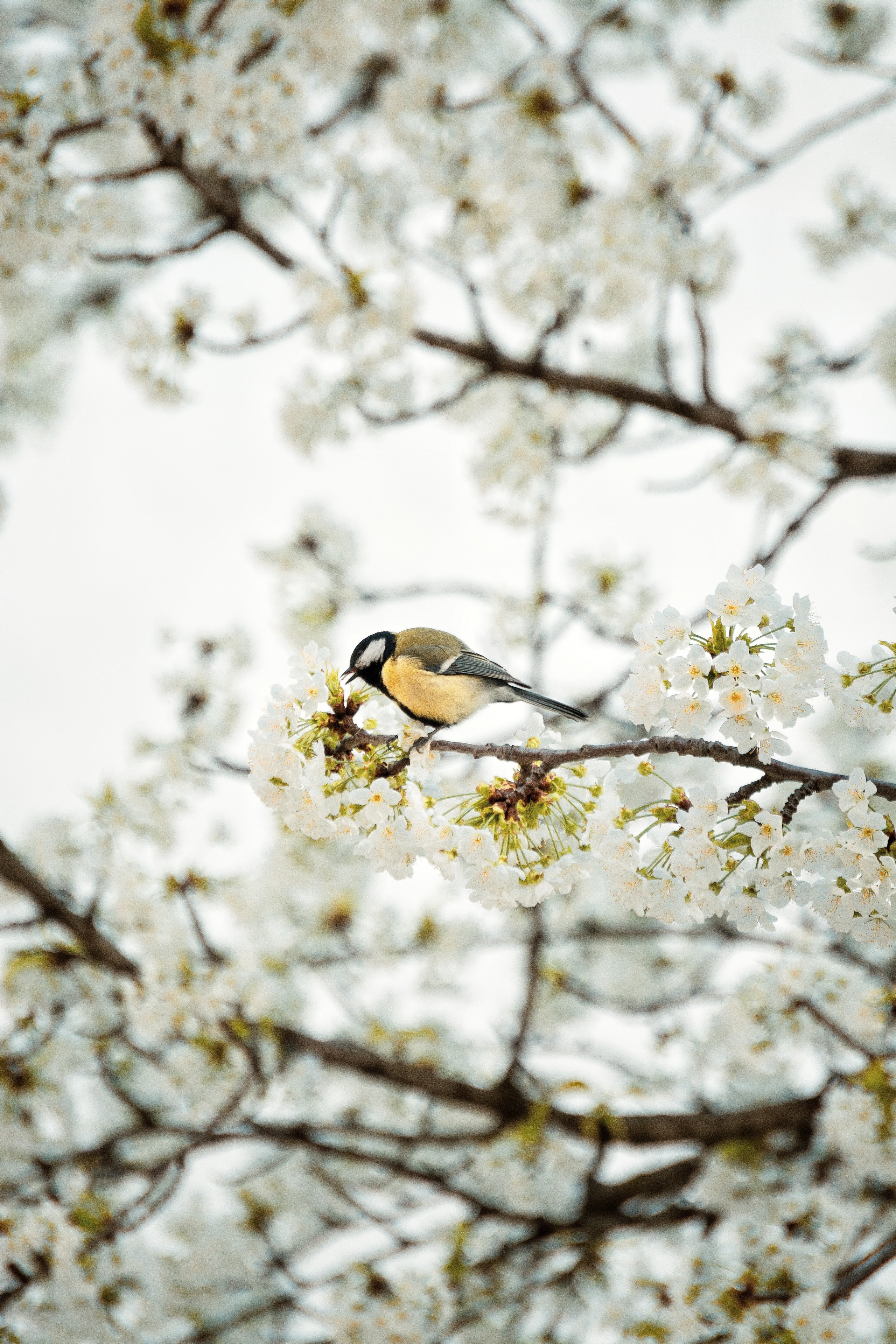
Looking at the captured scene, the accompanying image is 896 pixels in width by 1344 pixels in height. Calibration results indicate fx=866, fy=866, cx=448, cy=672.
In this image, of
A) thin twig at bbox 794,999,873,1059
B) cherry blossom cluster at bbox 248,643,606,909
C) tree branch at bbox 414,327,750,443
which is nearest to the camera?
cherry blossom cluster at bbox 248,643,606,909

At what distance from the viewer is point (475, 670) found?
2434 mm

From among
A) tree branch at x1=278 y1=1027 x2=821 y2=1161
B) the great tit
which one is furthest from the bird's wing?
tree branch at x1=278 y1=1027 x2=821 y2=1161

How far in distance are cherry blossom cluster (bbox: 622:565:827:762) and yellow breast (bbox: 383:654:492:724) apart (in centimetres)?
93

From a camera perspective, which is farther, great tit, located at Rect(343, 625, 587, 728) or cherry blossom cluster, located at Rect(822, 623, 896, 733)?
great tit, located at Rect(343, 625, 587, 728)

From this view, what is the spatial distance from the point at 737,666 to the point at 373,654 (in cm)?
124

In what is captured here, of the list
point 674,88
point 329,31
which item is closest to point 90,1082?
point 329,31

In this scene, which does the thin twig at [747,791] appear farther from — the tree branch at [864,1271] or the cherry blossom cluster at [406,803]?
the tree branch at [864,1271]

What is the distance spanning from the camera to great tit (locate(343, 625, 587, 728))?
2.33 m

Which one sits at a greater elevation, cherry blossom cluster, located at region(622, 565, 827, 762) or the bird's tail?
the bird's tail

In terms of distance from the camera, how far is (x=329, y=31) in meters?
3.59

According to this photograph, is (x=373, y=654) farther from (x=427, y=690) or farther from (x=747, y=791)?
(x=747, y=791)

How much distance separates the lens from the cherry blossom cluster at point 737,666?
137 centimetres

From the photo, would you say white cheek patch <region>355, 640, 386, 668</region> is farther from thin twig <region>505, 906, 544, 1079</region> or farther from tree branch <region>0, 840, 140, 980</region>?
thin twig <region>505, 906, 544, 1079</region>

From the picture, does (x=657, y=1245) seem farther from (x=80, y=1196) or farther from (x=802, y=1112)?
(x=80, y=1196)
